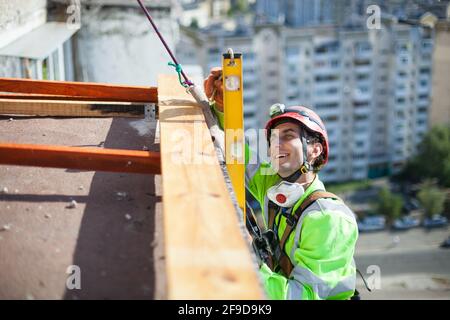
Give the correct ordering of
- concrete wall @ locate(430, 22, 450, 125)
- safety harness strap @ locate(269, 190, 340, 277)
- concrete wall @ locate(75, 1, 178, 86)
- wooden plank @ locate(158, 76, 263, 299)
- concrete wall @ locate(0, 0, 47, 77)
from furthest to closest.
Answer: concrete wall @ locate(430, 22, 450, 125) → concrete wall @ locate(75, 1, 178, 86) → concrete wall @ locate(0, 0, 47, 77) → safety harness strap @ locate(269, 190, 340, 277) → wooden plank @ locate(158, 76, 263, 299)

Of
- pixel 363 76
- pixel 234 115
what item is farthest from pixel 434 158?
pixel 234 115

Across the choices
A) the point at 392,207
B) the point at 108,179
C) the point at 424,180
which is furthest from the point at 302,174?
the point at 424,180

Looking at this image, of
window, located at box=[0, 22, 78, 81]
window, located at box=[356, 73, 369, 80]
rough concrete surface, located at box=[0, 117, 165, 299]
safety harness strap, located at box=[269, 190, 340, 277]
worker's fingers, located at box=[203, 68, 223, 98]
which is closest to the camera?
rough concrete surface, located at box=[0, 117, 165, 299]

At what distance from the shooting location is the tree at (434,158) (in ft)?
161

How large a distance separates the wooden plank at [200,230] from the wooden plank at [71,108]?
129cm

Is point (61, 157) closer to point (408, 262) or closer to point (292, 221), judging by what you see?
point (292, 221)

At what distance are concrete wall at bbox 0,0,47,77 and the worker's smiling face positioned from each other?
11.8ft

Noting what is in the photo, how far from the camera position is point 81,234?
8.64ft

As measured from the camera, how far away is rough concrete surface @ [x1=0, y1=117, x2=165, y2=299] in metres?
2.33

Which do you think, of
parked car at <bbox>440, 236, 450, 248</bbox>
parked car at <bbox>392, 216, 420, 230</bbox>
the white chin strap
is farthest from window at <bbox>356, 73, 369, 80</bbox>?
the white chin strap

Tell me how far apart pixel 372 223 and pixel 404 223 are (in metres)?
2.50
